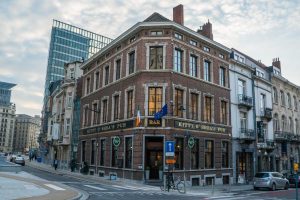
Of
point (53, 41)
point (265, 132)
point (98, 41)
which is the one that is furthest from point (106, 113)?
point (98, 41)

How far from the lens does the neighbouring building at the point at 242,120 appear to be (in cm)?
3272

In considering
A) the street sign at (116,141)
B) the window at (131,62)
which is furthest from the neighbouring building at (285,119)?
the street sign at (116,141)

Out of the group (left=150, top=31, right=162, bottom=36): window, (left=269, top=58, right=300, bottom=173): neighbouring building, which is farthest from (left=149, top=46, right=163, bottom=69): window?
(left=269, top=58, right=300, bottom=173): neighbouring building

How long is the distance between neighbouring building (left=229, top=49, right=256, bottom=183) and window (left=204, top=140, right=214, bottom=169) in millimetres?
3674

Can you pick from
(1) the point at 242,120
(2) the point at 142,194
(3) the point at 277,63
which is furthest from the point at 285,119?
(2) the point at 142,194

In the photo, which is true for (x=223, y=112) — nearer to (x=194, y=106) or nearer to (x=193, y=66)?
(x=194, y=106)

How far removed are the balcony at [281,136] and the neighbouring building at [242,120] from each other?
6.03 meters

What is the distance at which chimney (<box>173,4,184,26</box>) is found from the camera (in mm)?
30203

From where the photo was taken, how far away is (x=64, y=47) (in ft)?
371

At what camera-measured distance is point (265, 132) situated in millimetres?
38188

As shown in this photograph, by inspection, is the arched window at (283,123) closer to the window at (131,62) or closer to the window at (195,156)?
the window at (195,156)

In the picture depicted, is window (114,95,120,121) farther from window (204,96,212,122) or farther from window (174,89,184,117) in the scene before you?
→ window (204,96,212,122)

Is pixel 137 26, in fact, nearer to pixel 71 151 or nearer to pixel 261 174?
pixel 261 174

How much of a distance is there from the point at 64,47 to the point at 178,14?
90.4 meters
